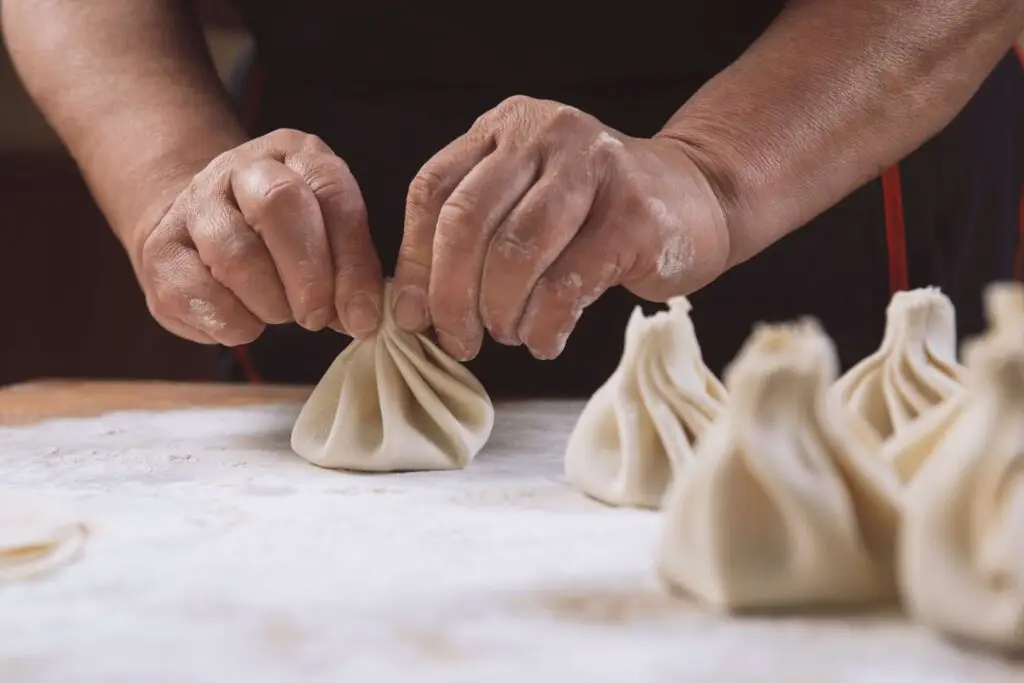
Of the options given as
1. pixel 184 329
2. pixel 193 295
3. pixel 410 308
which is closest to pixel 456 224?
pixel 410 308

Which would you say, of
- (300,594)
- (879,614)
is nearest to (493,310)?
(300,594)

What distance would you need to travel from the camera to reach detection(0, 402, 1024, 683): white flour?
0.80m

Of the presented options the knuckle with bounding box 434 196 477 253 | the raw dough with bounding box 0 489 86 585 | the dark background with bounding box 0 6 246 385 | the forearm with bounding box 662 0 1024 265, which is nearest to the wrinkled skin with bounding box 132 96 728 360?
the knuckle with bounding box 434 196 477 253

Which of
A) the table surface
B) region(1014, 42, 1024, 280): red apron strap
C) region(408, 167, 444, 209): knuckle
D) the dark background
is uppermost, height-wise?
region(408, 167, 444, 209): knuckle

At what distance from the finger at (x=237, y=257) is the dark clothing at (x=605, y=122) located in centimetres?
62

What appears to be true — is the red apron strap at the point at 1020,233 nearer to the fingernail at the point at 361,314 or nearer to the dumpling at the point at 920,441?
the dumpling at the point at 920,441

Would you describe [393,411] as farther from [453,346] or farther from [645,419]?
[645,419]

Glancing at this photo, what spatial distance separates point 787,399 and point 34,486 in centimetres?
95

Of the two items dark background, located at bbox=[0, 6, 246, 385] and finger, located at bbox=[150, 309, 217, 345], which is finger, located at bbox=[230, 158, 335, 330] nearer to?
finger, located at bbox=[150, 309, 217, 345]

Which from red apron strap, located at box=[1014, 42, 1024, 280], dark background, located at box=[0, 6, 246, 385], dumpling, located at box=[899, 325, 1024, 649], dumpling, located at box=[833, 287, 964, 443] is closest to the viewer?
dumpling, located at box=[899, 325, 1024, 649]

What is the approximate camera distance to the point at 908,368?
1382 mm

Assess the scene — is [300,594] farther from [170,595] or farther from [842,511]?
[842,511]

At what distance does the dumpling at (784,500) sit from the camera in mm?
867

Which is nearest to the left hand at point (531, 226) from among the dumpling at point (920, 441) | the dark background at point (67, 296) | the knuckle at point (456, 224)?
the knuckle at point (456, 224)
